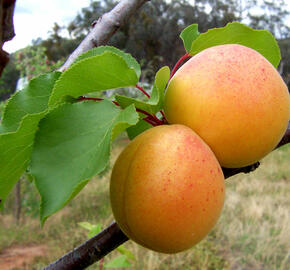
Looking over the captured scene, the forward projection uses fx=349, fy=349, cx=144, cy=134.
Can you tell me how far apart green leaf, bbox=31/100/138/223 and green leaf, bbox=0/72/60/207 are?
0.02 metres

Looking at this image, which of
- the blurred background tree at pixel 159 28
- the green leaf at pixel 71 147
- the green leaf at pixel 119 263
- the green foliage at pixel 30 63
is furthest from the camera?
the blurred background tree at pixel 159 28

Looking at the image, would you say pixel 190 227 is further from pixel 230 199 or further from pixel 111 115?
pixel 230 199

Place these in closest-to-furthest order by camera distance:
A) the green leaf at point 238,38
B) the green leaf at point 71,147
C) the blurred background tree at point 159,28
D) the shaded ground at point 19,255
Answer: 1. the green leaf at point 71,147
2. the green leaf at point 238,38
3. the shaded ground at point 19,255
4. the blurred background tree at point 159,28

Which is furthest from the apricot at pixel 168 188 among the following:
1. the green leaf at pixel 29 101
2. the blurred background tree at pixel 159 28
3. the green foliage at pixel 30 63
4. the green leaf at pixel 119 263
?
the blurred background tree at pixel 159 28

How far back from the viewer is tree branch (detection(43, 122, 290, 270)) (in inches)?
16.6

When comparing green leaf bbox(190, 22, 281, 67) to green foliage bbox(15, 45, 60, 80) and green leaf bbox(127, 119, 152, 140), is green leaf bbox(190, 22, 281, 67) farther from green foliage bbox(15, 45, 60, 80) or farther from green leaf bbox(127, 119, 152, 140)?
green foliage bbox(15, 45, 60, 80)

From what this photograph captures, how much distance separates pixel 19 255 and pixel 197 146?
A: 127 inches

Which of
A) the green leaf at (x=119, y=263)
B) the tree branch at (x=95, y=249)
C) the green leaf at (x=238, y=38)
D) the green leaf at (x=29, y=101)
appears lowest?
the green leaf at (x=119, y=263)

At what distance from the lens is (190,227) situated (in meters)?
0.33

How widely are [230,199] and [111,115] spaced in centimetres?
363

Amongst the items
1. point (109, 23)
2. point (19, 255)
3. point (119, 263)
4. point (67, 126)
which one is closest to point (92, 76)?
point (67, 126)

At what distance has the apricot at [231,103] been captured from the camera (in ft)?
1.12

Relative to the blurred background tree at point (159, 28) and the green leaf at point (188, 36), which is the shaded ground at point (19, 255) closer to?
the green leaf at point (188, 36)

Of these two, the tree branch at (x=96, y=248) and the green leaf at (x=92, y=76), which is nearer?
the green leaf at (x=92, y=76)
